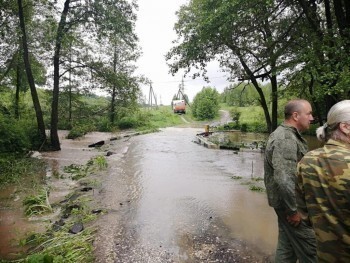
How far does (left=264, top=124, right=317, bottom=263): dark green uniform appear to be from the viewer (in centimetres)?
313

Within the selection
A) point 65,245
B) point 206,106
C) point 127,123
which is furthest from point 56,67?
point 206,106

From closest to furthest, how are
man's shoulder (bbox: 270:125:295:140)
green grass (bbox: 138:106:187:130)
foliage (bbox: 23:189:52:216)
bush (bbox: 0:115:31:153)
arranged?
man's shoulder (bbox: 270:125:295:140), foliage (bbox: 23:189:52:216), bush (bbox: 0:115:31:153), green grass (bbox: 138:106:187:130)

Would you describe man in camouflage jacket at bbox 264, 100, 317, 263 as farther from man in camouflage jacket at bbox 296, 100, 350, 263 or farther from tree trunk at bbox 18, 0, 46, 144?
tree trunk at bbox 18, 0, 46, 144

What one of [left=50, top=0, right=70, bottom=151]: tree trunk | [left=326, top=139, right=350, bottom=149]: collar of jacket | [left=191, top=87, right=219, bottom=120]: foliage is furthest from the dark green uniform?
[left=191, top=87, right=219, bottom=120]: foliage

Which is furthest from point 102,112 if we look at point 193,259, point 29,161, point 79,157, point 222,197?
point 193,259

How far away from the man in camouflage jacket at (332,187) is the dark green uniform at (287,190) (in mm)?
960

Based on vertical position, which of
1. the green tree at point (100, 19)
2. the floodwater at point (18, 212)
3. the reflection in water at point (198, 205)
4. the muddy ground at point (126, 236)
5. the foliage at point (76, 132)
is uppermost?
the green tree at point (100, 19)

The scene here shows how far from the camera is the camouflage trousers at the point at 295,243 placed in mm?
3098

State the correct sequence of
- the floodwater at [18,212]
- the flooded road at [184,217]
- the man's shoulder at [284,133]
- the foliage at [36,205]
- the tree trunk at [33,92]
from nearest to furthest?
1. the man's shoulder at [284,133]
2. the flooded road at [184,217]
3. the floodwater at [18,212]
4. the foliage at [36,205]
5. the tree trunk at [33,92]

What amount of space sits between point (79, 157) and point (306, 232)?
13.5m

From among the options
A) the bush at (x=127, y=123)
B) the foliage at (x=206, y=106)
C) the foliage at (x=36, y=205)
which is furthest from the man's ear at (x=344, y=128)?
the foliage at (x=206, y=106)

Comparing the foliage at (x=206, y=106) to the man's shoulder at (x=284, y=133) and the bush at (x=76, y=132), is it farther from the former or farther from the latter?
the man's shoulder at (x=284, y=133)

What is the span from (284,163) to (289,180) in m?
0.17

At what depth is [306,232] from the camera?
3.12m
